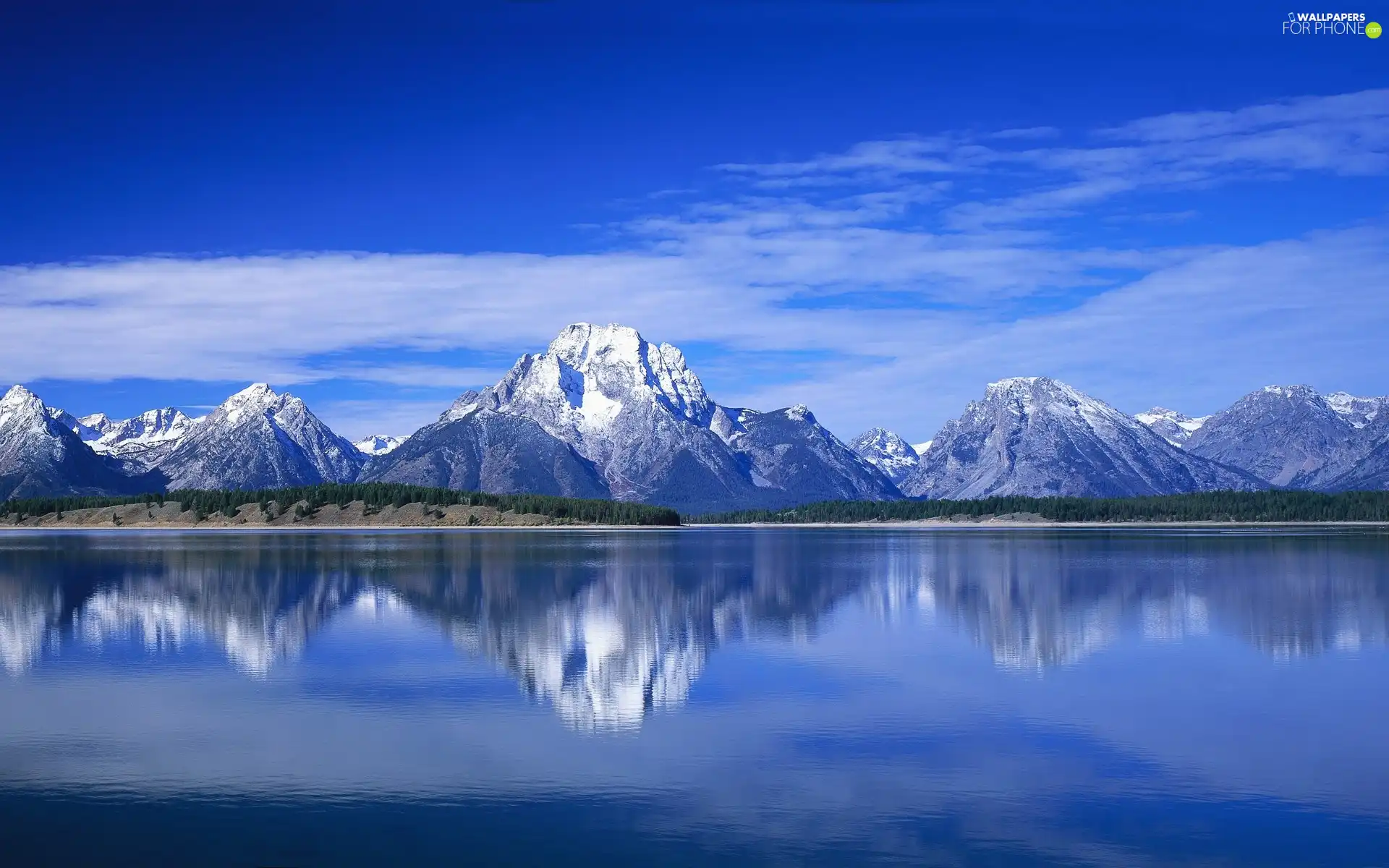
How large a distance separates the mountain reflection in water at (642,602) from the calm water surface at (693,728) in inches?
17.9

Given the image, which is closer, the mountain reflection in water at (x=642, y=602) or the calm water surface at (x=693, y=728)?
the calm water surface at (x=693, y=728)

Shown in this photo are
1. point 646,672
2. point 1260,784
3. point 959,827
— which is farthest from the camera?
point 646,672

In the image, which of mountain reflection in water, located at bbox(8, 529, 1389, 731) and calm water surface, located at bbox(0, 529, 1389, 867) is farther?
mountain reflection in water, located at bbox(8, 529, 1389, 731)

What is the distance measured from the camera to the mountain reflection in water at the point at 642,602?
53.1 meters

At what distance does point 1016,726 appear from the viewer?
1473 inches

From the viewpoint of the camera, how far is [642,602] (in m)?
77.9

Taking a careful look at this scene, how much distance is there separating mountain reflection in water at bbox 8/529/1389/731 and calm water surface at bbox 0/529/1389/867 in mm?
455

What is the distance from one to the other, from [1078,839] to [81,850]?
21.1m

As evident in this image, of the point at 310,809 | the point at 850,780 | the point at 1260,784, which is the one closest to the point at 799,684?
the point at 850,780

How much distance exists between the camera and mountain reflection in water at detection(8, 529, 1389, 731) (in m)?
53.1

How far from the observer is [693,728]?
36781 millimetres

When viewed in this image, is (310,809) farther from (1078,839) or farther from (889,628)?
(889,628)

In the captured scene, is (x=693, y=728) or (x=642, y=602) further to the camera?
(x=642, y=602)

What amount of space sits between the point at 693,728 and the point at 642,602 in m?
41.3
